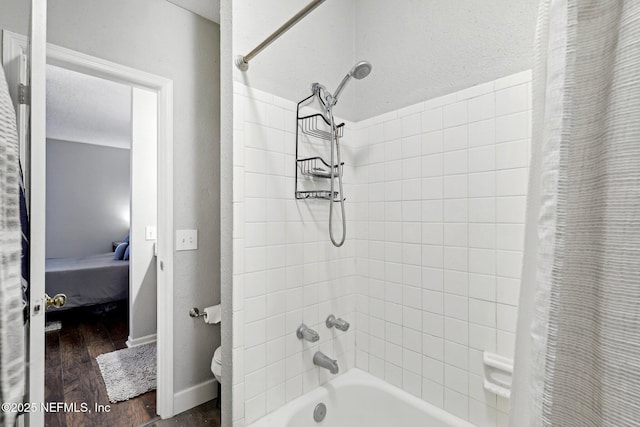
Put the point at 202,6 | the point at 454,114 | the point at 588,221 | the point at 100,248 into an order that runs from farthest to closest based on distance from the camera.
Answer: the point at 100,248 < the point at 202,6 < the point at 454,114 < the point at 588,221

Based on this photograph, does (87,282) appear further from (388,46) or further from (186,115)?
(388,46)

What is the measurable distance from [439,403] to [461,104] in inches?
51.9

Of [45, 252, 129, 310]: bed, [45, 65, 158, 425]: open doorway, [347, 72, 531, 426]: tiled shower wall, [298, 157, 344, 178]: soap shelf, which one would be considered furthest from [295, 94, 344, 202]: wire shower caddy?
[45, 252, 129, 310]: bed

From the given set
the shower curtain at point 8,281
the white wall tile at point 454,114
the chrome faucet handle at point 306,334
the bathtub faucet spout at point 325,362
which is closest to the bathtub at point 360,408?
the bathtub faucet spout at point 325,362

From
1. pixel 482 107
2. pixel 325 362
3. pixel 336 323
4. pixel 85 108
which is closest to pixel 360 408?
pixel 325 362

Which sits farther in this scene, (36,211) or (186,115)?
(186,115)

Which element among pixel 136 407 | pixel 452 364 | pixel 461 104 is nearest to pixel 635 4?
pixel 461 104

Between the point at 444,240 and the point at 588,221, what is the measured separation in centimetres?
80

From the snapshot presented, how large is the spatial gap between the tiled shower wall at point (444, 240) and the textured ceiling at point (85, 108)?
2.89m

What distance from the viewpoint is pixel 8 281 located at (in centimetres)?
57

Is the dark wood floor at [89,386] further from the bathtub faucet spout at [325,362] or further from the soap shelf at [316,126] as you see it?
the soap shelf at [316,126]

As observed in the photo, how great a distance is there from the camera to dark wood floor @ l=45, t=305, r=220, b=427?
1.72m

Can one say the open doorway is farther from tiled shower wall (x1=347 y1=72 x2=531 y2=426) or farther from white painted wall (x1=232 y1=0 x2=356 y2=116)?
white painted wall (x1=232 y1=0 x2=356 y2=116)

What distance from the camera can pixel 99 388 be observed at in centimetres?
201
